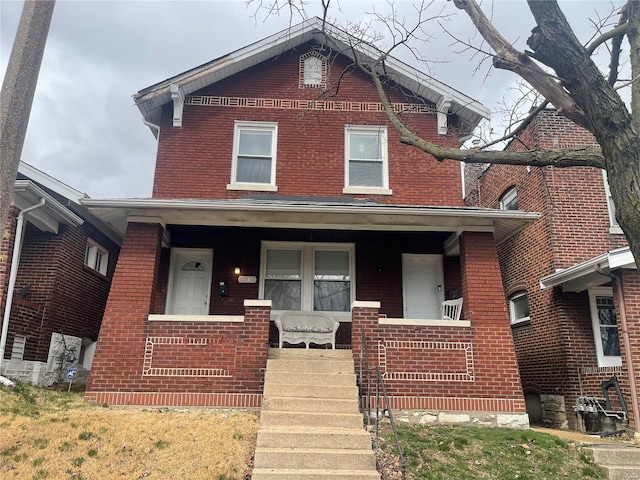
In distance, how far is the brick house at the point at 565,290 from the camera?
10148 millimetres

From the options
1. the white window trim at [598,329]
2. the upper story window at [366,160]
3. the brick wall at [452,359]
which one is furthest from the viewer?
the upper story window at [366,160]

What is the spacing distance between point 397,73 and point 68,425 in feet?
30.3

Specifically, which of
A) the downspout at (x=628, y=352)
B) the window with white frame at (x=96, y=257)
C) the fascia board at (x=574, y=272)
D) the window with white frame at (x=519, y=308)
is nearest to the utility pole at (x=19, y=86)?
the window with white frame at (x=96, y=257)

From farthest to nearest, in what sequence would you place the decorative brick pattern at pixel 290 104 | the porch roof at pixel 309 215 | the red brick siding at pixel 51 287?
the decorative brick pattern at pixel 290 104, the red brick siding at pixel 51 287, the porch roof at pixel 309 215

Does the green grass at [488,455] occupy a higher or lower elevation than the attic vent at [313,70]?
lower

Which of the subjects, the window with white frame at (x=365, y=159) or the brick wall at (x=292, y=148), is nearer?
the brick wall at (x=292, y=148)

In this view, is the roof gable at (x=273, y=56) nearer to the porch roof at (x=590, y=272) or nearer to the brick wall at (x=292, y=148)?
the brick wall at (x=292, y=148)

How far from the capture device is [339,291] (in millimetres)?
10469

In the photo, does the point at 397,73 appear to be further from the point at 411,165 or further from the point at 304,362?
the point at 304,362

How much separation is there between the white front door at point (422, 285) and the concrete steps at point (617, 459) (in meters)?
4.41

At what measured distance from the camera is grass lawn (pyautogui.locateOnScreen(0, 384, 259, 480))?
207 inches

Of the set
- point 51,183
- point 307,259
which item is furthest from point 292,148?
point 51,183

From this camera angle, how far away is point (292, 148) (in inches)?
438

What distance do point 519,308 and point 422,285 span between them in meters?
4.07
